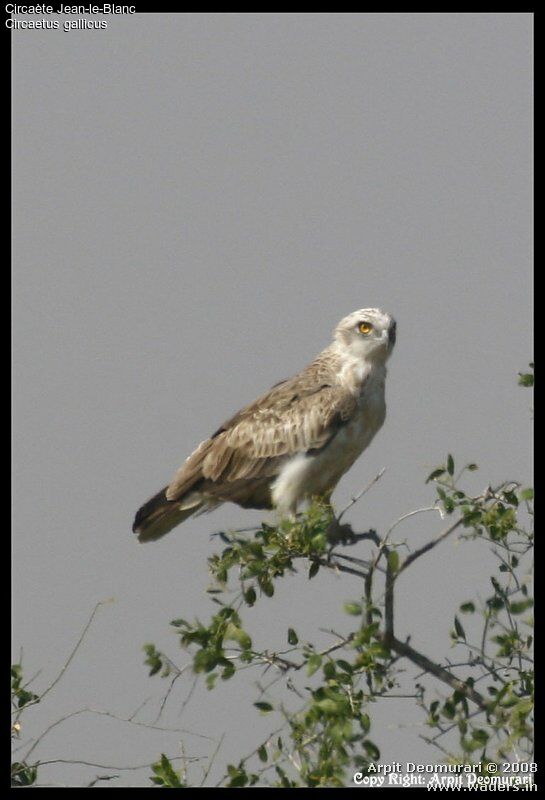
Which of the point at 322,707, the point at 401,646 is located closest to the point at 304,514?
the point at 401,646

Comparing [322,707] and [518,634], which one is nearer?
[322,707]

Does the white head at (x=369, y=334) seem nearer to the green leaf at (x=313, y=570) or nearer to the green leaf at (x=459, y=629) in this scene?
the green leaf at (x=313, y=570)

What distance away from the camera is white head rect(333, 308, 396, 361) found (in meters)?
10.8

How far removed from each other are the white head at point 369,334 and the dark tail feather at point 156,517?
5.75 ft

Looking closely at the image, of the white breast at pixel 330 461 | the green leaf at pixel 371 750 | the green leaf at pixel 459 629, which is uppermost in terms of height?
the white breast at pixel 330 461

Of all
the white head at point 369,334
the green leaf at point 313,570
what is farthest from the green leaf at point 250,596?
the white head at point 369,334

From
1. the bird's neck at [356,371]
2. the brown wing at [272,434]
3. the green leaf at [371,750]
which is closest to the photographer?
the green leaf at [371,750]

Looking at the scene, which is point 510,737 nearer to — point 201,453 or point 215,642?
point 215,642

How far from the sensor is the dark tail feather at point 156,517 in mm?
10633

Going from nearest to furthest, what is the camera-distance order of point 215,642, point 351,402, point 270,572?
point 215,642, point 270,572, point 351,402

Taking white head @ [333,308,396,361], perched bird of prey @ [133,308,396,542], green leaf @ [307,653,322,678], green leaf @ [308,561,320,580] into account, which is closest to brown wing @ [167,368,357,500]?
perched bird of prey @ [133,308,396,542]

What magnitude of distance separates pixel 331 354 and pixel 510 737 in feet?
15.6

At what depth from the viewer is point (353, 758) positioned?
22.7 ft

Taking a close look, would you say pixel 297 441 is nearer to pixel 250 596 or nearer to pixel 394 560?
pixel 250 596
